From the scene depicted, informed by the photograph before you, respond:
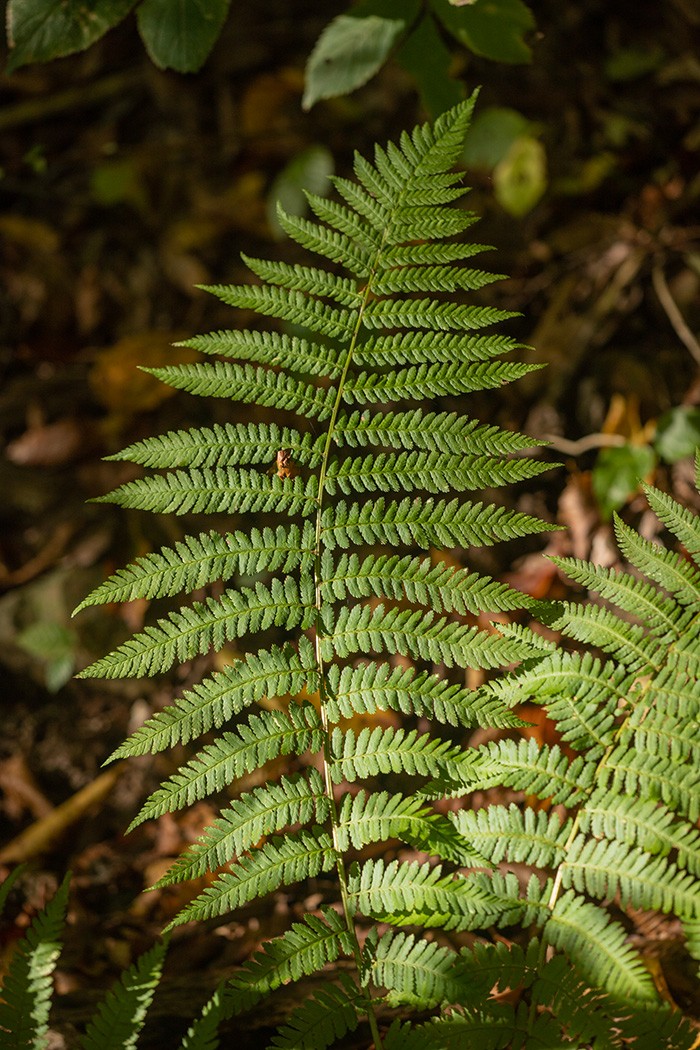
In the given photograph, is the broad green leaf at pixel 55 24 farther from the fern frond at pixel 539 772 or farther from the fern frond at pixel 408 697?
the fern frond at pixel 539 772

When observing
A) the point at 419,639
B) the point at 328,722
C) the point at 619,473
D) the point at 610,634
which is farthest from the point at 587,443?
the point at 328,722

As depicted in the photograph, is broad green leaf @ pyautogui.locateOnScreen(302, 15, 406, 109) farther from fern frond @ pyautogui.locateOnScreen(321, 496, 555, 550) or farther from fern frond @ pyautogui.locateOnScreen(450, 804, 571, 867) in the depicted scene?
fern frond @ pyautogui.locateOnScreen(450, 804, 571, 867)

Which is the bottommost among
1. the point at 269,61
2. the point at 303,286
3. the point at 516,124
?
the point at 303,286

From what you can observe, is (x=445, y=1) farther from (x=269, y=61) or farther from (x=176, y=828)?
(x=176, y=828)

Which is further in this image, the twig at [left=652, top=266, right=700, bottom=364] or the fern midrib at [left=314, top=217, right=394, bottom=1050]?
the twig at [left=652, top=266, right=700, bottom=364]

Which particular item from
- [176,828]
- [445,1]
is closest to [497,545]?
[176,828]

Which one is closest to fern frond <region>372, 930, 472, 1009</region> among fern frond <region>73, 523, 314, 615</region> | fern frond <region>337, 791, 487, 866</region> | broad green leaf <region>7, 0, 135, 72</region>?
fern frond <region>337, 791, 487, 866</region>

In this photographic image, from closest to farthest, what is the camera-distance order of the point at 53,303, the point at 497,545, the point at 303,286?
Answer: the point at 303,286 < the point at 497,545 < the point at 53,303
